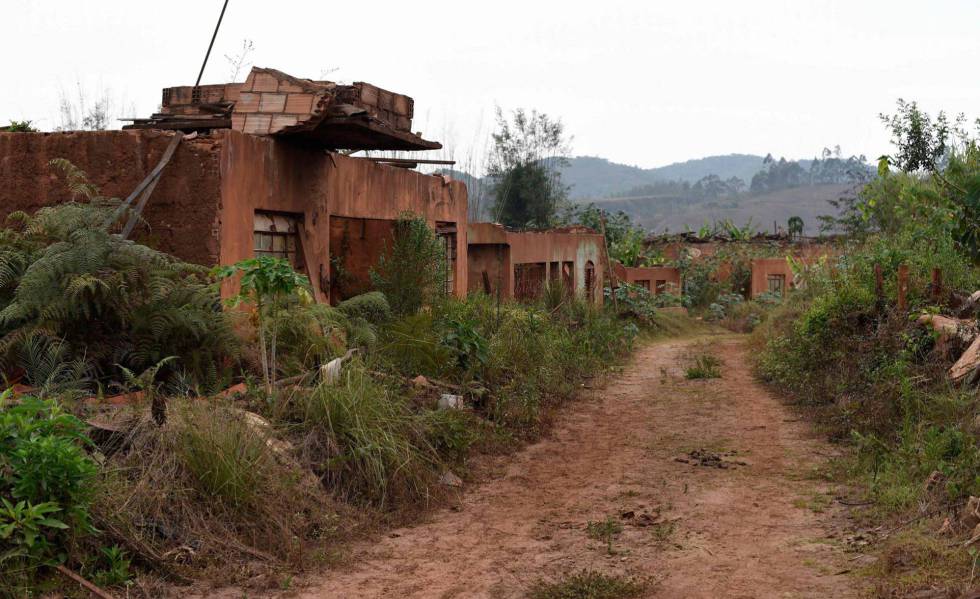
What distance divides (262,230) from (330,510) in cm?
412

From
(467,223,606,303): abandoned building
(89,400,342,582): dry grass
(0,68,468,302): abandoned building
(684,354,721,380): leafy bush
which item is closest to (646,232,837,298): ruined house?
(467,223,606,303): abandoned building

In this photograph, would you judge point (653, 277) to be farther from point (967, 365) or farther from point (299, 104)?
point (299, 104)

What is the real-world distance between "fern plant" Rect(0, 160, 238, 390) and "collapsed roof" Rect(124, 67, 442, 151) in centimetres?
186

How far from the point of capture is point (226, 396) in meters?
6.72

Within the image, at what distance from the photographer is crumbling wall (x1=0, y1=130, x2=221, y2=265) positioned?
27.0ft

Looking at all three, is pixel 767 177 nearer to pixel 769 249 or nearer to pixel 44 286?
pixel 769 249

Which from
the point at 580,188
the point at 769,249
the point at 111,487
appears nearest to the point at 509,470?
the point at 111,487

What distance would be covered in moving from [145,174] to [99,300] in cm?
179

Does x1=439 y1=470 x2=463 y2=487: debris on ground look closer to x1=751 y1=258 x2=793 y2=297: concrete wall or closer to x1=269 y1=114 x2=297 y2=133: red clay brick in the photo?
x1=269 y1=114 x2=297 y2=133: red clay brick

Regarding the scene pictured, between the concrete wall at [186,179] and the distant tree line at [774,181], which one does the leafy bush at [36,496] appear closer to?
the concrete wall at [186,179]

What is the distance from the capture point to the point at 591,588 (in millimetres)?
4793

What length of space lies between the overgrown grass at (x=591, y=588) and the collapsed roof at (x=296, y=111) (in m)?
5.22

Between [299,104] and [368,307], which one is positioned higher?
[299,104]

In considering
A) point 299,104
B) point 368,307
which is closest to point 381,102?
point 299,104
